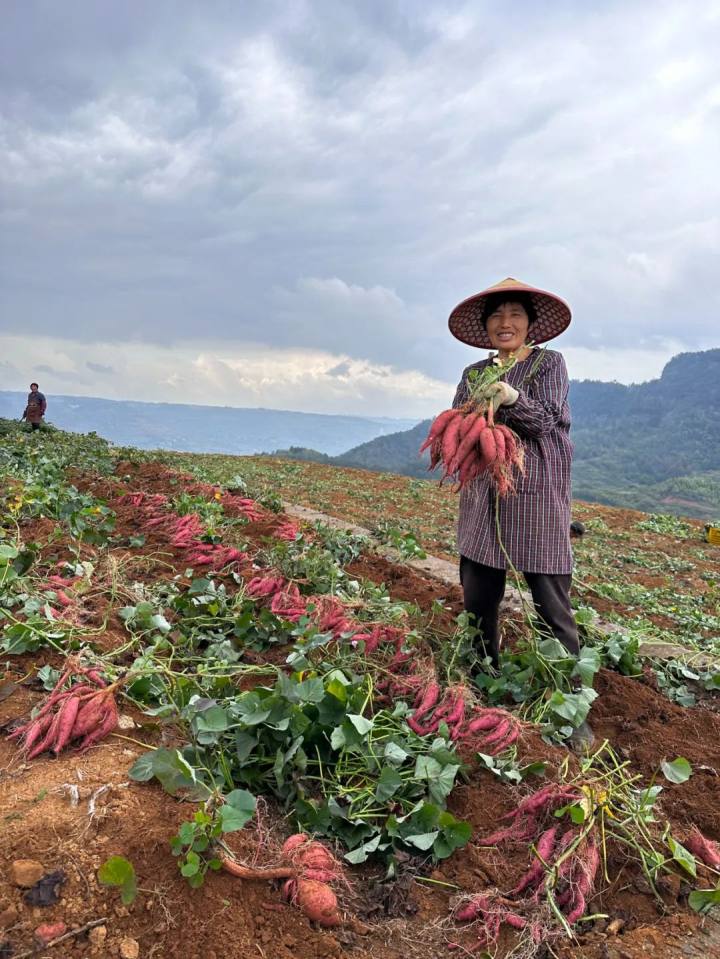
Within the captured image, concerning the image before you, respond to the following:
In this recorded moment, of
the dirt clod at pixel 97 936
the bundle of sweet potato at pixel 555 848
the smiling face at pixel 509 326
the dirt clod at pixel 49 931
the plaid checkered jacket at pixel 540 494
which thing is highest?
the smiling face at pixel 509 326

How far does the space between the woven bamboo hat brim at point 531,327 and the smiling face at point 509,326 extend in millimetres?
77

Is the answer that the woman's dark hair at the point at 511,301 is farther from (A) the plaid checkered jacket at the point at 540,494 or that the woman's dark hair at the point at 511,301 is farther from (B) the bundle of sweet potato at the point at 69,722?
(B) the bundle of sweet potato at the point at 69,722

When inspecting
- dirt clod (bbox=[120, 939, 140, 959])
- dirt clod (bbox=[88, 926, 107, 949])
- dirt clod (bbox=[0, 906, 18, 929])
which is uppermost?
dirt clod (bbox=[0, 906, 18, 929])

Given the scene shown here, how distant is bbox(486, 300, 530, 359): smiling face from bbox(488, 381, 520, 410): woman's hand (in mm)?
376

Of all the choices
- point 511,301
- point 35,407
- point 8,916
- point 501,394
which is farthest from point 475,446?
point 35,407

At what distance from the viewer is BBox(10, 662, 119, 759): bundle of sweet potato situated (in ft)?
6.23

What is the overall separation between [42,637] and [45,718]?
67cm

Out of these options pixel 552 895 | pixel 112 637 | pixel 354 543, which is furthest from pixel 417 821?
pixel 354 543

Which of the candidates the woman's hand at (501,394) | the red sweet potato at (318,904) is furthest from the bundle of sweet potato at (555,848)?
the woman's hand at (501,394)

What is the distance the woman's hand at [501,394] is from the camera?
2375mm

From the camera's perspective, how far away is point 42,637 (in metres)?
2.53

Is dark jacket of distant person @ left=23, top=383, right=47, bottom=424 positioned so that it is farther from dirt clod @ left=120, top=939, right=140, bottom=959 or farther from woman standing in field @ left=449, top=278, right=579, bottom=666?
dirt clod @ left=120, top=939, right=140, bottom=959

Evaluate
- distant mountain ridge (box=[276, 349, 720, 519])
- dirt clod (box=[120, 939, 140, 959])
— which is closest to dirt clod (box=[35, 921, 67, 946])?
dirt clod (box=[120, 939, 140, 959])

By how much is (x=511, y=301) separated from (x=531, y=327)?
0.18m
